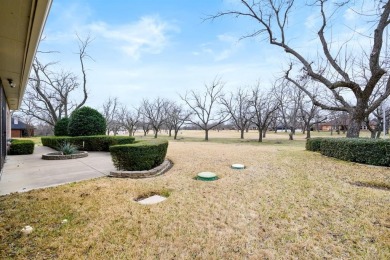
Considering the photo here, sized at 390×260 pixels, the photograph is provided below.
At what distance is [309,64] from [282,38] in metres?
1.91

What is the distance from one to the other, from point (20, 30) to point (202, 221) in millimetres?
4358

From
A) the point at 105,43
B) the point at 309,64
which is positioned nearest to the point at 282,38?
the point at 309,64

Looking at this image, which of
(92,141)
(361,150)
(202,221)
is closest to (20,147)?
(92,141)

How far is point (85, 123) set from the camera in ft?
45.4

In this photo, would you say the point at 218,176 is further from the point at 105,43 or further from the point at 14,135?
the point at 14,135

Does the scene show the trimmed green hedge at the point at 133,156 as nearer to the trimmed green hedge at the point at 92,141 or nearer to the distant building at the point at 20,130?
the trimmed green hedge at the point at 92,141

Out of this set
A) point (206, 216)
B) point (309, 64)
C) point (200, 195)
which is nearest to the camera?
point (206, 216)

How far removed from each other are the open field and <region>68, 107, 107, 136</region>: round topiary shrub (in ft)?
33.6

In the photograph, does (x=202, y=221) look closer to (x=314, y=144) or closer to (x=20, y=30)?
(x=20, y=30)

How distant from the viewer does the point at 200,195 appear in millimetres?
4203

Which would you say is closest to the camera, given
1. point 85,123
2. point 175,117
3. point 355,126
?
point 355,126

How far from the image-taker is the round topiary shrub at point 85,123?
13.8 meters

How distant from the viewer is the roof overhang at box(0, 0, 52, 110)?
103 inches

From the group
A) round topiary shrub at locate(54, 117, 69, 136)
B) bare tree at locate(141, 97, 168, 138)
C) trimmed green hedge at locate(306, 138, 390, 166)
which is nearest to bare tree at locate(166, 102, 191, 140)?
bare tree at locate(141, 97, 168, 138)
